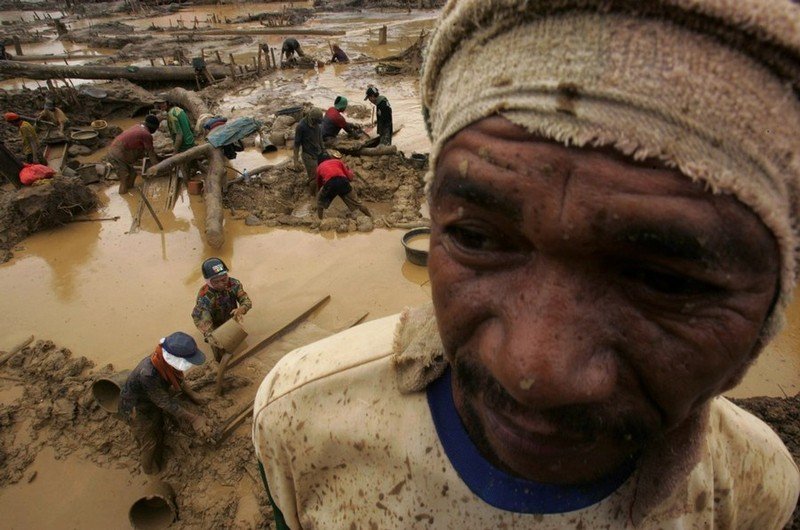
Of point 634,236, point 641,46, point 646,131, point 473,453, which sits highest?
point 641,46

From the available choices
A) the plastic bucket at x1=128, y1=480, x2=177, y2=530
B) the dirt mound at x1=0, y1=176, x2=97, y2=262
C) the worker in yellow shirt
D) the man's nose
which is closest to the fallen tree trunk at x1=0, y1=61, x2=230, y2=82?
the worker in yellow shirt

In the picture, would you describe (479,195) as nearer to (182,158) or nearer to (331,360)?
(331,360)

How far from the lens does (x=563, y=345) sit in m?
0.77

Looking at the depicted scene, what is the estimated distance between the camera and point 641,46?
0.69m

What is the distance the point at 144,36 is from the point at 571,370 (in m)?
37.9

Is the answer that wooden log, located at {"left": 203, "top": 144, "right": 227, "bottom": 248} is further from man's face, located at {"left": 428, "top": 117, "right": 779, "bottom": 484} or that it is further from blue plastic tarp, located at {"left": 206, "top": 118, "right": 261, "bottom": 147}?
man's face, located at {"left": 428, "top": 117, "right": 779, "bottom": 484}

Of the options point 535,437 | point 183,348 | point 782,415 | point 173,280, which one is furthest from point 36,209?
point 782,415

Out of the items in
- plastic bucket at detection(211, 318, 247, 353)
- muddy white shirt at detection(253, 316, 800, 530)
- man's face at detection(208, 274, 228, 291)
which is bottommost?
plastic bucket at detection(211, 318, 247, 353)

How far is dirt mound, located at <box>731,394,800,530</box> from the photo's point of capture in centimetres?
333

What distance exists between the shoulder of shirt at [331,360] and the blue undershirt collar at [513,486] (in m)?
0.32

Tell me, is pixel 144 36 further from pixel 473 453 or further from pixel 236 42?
pixel 473 453

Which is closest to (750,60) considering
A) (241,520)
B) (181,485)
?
(241,520)

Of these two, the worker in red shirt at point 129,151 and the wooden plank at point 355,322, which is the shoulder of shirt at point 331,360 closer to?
the wooden plank at point 355,322

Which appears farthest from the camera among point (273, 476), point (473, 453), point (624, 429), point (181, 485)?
point (181, 485)
